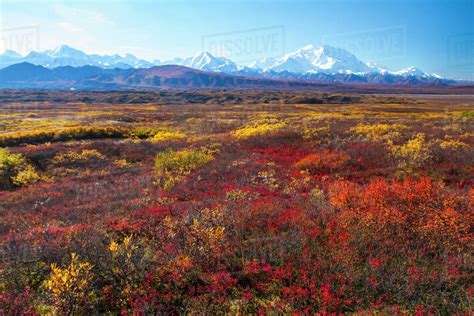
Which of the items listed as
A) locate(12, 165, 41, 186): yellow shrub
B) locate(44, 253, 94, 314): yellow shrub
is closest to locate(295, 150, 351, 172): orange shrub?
locate(44, 253, 94, 314): yellow shrub

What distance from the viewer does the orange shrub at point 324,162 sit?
15.8 metres

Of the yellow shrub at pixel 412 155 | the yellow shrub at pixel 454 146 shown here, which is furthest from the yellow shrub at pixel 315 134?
the yellow shrub at pixel 454 146

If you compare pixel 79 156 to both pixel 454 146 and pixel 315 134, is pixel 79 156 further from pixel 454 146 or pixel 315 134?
pixel 454 146

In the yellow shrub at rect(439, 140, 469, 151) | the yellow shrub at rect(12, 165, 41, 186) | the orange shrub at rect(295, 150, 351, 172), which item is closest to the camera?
the orange shrub at rect(295, 150, 351, 172)

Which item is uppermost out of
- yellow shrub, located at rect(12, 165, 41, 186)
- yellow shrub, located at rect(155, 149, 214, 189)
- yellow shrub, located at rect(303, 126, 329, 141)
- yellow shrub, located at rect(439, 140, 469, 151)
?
yellow shrub, located at rect(303, 126, 329, 141)

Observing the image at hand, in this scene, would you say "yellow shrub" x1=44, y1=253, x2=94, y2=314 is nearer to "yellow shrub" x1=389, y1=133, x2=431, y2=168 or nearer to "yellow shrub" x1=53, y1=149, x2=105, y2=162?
"yellow shrub" x1=389, y1=133, x2=431, y2=168

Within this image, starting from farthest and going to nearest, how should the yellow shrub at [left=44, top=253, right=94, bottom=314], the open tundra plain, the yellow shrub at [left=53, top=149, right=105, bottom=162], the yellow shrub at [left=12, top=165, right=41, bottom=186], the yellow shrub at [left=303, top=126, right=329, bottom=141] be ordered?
the yellow shrub at [left=303, top=126, right=329, bottom=141], the yellow shrub at [left=53, top=149, right=105, bottom=162], the yellow shrub at [left=12, top=165, right=41, bottom=186], the open tundra plain, the yellow shrub at [left=44, top=253, right=94, bottom=314]

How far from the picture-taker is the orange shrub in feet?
51.8

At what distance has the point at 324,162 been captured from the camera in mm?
16203

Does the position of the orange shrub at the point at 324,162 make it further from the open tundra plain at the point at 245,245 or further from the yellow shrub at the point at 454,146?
the yellow shrub at the point at 454,146

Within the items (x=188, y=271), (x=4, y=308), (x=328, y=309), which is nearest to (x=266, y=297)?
(x=328, y=309)

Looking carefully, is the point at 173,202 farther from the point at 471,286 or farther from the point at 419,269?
the point at 471,286

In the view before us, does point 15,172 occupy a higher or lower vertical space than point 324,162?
lower

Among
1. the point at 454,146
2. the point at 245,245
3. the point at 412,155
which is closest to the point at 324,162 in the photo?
the point at 412,155
